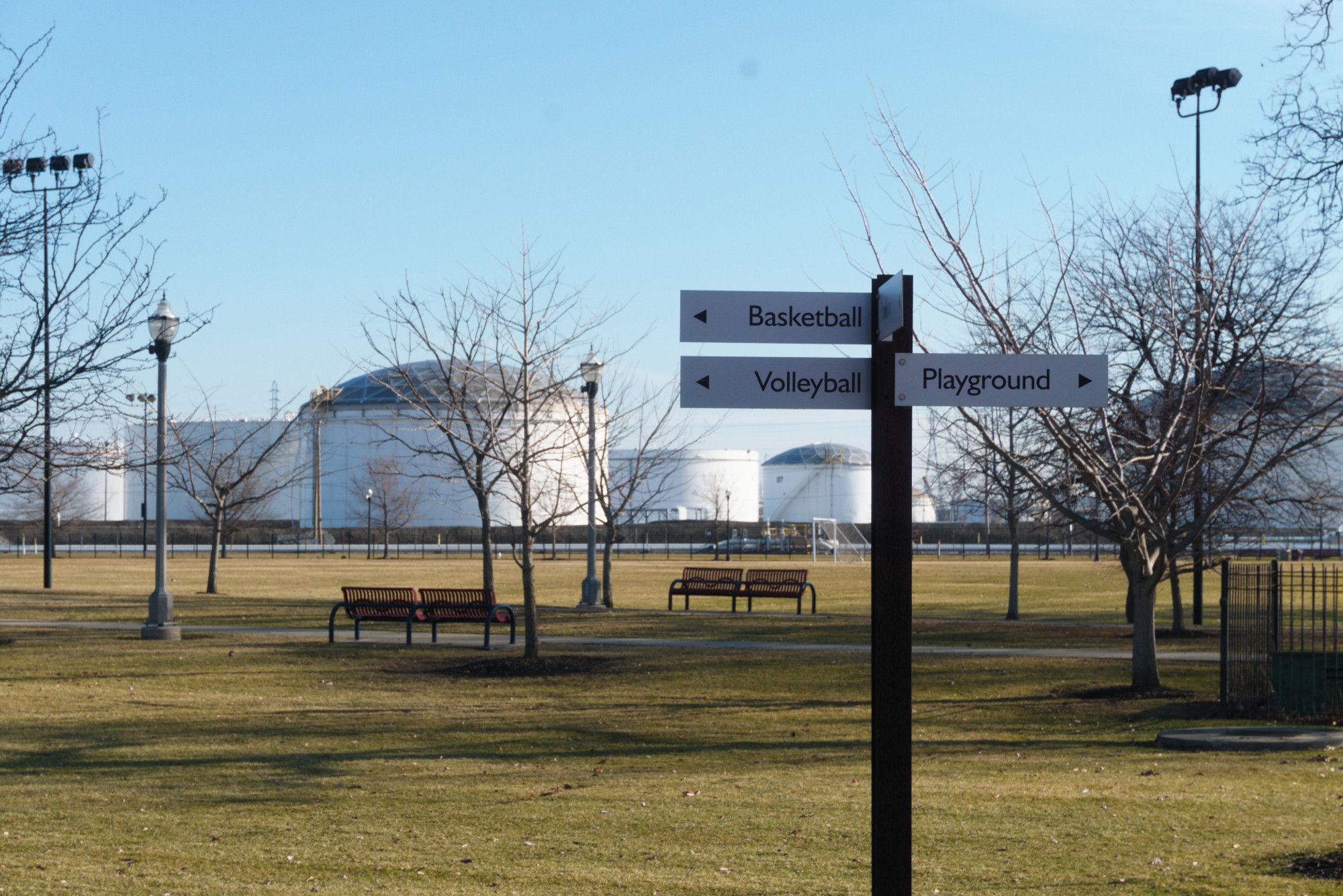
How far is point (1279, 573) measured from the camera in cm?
1399

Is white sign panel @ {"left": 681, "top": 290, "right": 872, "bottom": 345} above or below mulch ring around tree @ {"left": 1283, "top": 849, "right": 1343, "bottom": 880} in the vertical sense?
above

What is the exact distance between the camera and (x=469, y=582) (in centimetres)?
4103

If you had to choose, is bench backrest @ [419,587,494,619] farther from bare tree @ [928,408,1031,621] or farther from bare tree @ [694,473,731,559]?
bare tree @ [694,473,731,559]

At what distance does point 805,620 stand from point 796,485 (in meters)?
103

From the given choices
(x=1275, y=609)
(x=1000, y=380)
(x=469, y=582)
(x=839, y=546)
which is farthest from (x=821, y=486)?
(x=1000, y=380)

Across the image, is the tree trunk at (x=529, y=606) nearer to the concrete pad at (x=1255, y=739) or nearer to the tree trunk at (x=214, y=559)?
the concrete pad at (x=1255, y=739)

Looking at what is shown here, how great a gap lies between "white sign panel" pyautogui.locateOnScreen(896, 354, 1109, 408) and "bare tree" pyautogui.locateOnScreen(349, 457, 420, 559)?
3002 inches

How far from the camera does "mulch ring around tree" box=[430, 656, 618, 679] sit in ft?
54.4

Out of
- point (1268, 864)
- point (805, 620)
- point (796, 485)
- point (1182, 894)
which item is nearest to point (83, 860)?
point (1182, 894)

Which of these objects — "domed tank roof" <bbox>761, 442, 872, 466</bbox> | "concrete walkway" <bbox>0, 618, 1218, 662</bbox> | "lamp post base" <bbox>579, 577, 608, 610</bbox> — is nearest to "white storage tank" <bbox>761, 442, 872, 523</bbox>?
"domed tank roof" <bbox>761, 442, 872, 466</bbox>

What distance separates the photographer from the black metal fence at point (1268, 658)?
43.5 feet

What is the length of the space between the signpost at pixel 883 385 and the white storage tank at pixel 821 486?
4661 inches

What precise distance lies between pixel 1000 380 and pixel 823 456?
12232 centimetres

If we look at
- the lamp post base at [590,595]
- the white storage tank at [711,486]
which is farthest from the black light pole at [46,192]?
the white storage tank at [711,486]
